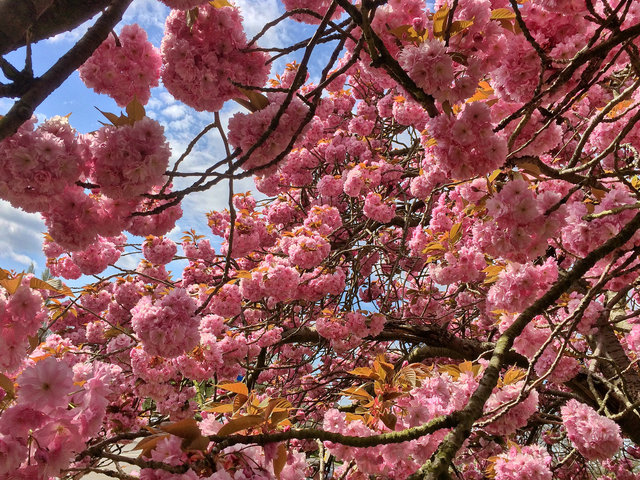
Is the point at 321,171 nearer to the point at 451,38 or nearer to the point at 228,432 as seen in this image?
the point at 451,38

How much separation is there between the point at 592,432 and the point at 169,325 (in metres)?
2.16

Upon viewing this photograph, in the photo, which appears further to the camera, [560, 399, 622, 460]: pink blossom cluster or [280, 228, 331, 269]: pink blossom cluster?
[280, 228, 331, 269]: pink blossom cluster

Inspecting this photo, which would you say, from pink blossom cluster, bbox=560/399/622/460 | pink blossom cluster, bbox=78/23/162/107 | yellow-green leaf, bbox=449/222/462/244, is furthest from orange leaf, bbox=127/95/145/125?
pink blossom cluster, bbox=560/399/622/460

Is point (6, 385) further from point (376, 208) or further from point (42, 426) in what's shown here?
point (376, 208)

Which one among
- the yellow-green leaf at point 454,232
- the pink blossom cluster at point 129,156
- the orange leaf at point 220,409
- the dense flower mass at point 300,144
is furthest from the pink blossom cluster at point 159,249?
the orange leaf at point 220,409

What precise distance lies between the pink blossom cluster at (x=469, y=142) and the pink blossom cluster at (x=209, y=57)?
0.69 meters

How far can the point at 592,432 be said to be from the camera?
1.98 m

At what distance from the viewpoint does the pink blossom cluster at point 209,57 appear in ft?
4.50

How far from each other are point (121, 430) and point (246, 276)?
1.44 m

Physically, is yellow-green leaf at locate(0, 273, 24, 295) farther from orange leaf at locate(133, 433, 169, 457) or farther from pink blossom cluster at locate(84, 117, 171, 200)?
orange leaf at locate(133, 433, 169, 457)

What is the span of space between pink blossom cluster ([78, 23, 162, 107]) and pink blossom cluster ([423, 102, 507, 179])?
122cm

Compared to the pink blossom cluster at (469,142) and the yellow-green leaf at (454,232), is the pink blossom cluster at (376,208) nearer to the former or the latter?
the yellow-green leaf at (454,232)

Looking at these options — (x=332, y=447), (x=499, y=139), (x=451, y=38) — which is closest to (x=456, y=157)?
(x=499, y=139)

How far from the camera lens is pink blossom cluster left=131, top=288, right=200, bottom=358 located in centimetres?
182
